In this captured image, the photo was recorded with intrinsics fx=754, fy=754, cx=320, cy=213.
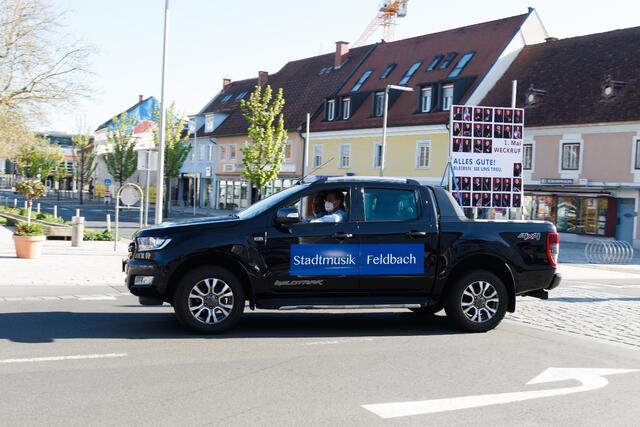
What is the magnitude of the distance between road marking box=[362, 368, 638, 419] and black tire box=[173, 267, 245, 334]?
3.22 metres

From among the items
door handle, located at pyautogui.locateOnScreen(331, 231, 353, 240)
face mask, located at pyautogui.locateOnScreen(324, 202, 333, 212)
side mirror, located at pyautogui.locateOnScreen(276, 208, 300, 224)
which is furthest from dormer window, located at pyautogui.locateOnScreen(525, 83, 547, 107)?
side mirror, located at pyautogui.locateOnScreen(276, 208, 300, 224)

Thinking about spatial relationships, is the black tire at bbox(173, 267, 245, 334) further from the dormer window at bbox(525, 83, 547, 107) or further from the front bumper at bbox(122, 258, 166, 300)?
the dormer window at bbox(525, 83, 547, 107)

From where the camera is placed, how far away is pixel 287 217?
8.73 metres

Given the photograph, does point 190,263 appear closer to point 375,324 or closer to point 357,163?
point 375,324

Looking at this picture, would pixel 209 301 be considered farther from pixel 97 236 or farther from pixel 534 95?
Answer: pixel 534 95

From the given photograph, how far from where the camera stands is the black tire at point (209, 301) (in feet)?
28.1

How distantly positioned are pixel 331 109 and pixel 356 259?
4281cm

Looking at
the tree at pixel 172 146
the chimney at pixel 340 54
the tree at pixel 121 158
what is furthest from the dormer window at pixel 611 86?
the tree at pixel 121 158

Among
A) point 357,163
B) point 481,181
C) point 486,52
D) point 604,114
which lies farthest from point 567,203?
point 481,181

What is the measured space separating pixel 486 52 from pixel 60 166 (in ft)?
199

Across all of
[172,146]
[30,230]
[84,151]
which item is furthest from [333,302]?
[84,151]

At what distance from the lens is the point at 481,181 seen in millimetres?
17172

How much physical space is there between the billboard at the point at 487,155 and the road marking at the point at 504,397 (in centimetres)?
964

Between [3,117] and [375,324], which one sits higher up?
[3,117]
